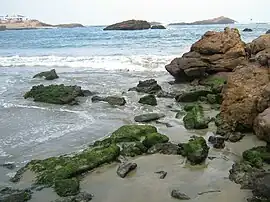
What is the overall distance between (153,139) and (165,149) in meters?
0.48

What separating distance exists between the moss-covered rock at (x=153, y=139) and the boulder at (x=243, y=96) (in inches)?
76.3

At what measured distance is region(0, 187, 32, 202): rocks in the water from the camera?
20.8ft

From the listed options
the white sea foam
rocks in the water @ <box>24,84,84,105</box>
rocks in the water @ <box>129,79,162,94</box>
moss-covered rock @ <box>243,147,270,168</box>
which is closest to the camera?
moss-covered rock @ <box>243,147,270,168</box>

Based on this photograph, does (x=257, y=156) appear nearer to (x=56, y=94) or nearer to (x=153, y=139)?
(x=153, y=139)

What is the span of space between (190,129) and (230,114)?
114 cm

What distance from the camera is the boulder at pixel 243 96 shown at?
979cm

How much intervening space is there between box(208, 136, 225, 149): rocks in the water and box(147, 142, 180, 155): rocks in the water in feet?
2.97

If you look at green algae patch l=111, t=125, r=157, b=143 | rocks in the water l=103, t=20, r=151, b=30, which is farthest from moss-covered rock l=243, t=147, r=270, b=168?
rocks in the water l=103, t=20, r=151, b=30

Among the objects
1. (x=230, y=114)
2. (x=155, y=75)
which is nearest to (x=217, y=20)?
(x=155, y=75)

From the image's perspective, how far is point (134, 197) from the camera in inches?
249

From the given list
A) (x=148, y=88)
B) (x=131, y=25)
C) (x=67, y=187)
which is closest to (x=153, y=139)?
(x=67, y=187)

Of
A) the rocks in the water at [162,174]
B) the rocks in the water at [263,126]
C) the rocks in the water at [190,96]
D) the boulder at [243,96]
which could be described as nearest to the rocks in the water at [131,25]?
the rocks in the water at [190,96]

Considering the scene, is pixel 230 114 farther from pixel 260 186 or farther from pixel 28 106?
pixel 28 106

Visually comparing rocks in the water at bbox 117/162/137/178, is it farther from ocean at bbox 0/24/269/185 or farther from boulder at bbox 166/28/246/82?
boulder at bbox 166/28/246/82
